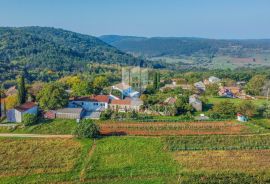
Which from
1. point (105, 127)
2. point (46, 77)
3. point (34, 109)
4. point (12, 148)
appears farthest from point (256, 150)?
point (46, 77)

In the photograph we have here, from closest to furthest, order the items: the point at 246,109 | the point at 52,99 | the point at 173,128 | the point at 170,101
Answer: the point at 173,128, the point at 52,99, the point at 246,109, the point at 170,101

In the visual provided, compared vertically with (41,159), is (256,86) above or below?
above

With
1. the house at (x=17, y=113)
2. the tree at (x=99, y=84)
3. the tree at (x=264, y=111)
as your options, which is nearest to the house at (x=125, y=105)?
the tree at (x=99, y=84)

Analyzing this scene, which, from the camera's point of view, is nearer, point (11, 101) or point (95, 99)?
point (11, 101)

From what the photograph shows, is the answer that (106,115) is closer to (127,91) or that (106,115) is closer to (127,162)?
(127,91)

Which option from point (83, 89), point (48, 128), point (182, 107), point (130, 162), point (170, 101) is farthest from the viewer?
point (83, 89)

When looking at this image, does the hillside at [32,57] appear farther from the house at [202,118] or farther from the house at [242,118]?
the house at [242,118]

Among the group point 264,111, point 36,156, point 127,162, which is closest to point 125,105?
point 127,162

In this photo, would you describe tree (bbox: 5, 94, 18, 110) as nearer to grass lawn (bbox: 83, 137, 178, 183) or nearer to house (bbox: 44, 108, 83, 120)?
house (bbox: 44, 108, 83, 120)
